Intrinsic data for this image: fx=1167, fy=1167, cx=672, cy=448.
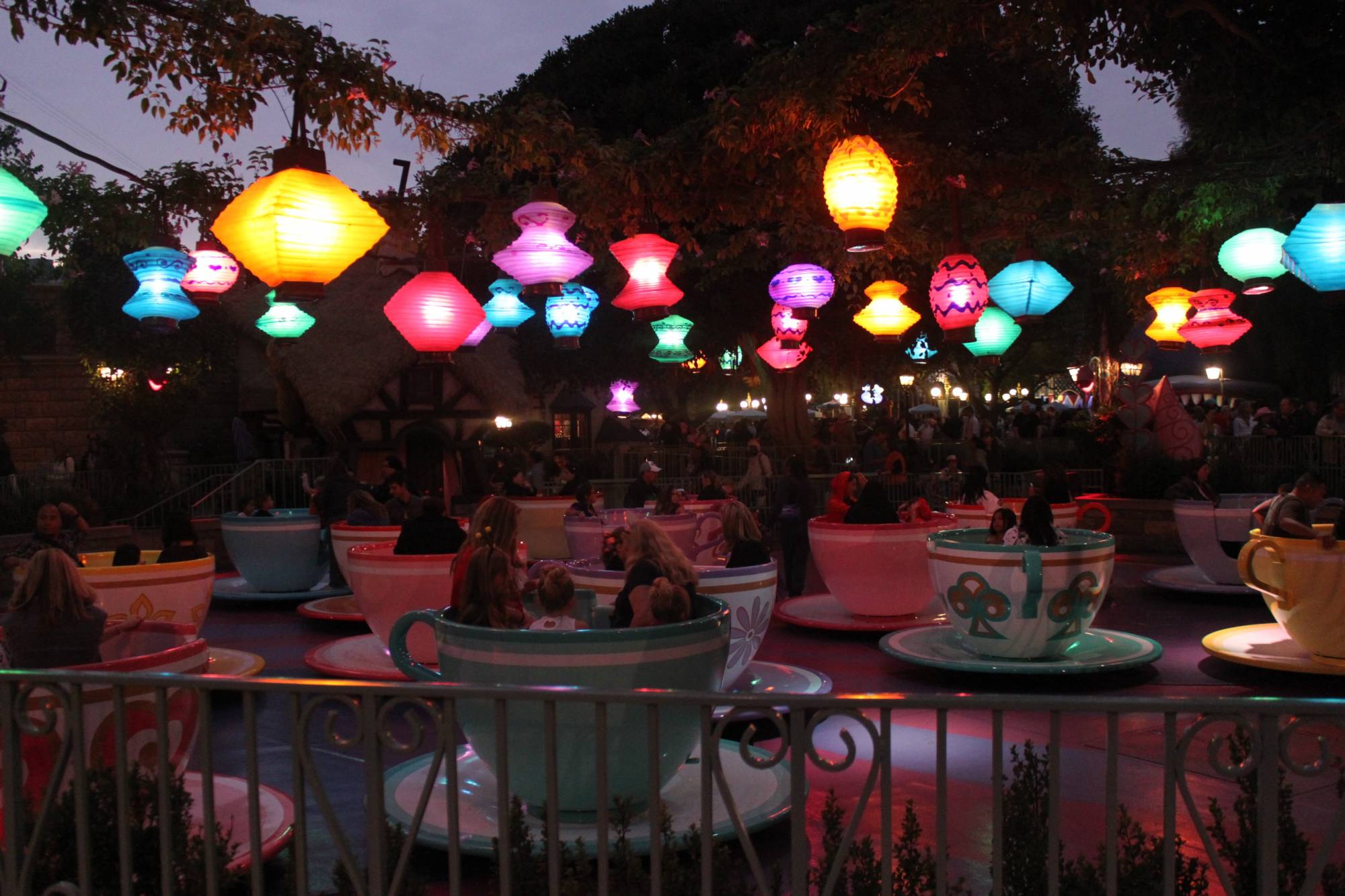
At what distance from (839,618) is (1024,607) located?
2445 mm

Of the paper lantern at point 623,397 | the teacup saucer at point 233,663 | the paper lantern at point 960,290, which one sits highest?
the paper lantern at point 960,290

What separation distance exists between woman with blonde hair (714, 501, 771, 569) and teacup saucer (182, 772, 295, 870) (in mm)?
3463

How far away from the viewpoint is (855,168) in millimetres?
8406

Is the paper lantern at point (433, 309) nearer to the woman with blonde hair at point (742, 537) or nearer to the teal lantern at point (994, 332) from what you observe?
the woman with blonde hair at point (742, 537)

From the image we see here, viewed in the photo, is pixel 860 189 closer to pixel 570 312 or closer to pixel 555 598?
pixel 555 598

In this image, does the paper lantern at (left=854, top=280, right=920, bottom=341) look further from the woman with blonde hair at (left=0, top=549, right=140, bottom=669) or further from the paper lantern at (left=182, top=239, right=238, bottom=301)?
the woman with blonde hair at (left=0, top=549, right=140, bottom=669)

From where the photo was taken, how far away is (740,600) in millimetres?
6676

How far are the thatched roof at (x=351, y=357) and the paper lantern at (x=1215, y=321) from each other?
13.2m

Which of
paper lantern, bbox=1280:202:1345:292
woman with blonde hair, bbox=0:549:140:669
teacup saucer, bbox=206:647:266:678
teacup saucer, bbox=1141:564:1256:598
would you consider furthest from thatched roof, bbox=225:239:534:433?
woman with blonde hair, bbox=0:549:140:669

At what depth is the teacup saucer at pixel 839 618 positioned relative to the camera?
9.35 m

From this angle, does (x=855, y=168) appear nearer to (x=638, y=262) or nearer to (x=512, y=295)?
(x=638, y=262)

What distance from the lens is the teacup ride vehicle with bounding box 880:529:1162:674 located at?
24.7 ft

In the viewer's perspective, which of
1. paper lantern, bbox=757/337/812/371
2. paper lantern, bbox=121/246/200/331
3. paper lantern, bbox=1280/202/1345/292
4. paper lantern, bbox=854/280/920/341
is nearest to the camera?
paper lantern, bbox=1280/202/1345/292

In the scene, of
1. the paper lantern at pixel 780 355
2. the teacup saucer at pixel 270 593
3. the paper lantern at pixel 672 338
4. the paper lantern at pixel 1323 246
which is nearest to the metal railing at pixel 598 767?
the paper lantern at pixel 1323 246
